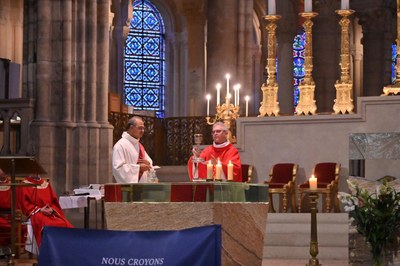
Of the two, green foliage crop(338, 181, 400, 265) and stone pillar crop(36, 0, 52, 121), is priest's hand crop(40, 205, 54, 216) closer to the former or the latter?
green foliage crop(338, 181, 400, 265)

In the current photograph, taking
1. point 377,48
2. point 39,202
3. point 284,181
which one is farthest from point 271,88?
point 377,48

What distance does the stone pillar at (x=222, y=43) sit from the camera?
23.3m

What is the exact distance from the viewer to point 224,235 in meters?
5.99

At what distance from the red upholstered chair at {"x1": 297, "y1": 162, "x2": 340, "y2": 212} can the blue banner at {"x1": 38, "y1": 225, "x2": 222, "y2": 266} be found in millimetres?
12432

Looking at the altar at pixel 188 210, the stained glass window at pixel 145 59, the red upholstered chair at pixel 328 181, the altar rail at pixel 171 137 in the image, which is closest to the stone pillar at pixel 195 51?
the stained glass window at pixel 145 59

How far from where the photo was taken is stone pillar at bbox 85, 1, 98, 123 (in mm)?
19031

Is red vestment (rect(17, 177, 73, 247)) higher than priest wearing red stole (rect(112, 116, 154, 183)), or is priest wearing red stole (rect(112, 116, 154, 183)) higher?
priest wearing red stole (rect(112, 116, 154, 183))

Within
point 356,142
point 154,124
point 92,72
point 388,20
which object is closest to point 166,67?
point 388,20

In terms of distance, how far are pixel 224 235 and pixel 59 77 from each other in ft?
43.1

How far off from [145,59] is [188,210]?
27.8 m

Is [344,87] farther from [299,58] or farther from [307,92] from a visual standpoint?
[299,58]

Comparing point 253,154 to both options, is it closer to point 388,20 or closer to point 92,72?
point 92,72

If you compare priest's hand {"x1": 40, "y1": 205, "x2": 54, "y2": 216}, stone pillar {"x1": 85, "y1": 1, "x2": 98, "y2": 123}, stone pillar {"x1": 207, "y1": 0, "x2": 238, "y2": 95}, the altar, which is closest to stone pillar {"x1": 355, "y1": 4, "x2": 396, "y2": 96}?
stone pillar {"x1": 207, "y1": 0, "x2": 238, "y2": 95}

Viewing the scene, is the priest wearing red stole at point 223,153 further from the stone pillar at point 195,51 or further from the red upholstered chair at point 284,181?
the stone pillar at point 195,51
